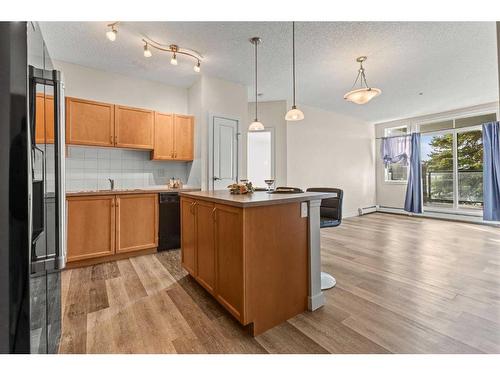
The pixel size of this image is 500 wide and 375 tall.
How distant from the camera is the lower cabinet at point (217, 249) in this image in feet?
4.89

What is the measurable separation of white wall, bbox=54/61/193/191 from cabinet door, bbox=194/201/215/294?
1965 mm

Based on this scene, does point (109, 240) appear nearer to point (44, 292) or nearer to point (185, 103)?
point (44, 292)

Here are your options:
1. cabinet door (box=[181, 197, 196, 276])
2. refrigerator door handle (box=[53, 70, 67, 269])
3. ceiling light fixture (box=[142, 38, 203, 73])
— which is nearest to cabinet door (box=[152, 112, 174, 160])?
ceiling light fixture (box=[142, 38, 203, 73])

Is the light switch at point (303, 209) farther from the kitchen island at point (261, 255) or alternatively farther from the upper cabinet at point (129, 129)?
the upper cabinet at point (129, 129)

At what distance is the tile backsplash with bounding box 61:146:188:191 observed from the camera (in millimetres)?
3127

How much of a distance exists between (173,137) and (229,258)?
262 centimetres

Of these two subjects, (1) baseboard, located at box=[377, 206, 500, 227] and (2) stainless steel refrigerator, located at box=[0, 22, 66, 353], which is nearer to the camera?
(2) stainless steel refrigerator, located at box=[0, 22, 66, 353]

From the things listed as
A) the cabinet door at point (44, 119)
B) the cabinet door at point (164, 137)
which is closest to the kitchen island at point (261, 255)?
the cabinet door at point (44, 119)

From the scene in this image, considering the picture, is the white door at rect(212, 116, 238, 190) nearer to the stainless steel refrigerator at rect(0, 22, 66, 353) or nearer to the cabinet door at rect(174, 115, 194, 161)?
the cabinet door at rect(174, 115, 194, 161)

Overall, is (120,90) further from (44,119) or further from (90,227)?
(44,119)

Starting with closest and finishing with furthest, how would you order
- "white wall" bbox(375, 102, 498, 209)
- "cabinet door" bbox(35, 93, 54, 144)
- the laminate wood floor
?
"cabinet door" bbox(35, 93, 54, 144) < the laminate wood floor < "white wall" bbox(375, 102, 498, 209)

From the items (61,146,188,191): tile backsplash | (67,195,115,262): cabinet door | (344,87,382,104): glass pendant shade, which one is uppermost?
(344,87,382,104): glass pendant shade

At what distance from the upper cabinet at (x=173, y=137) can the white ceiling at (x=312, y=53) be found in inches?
26.2

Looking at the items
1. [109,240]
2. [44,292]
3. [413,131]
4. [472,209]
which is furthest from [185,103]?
[472,209]
